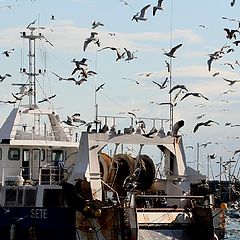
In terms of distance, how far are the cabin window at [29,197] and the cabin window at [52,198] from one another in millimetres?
836

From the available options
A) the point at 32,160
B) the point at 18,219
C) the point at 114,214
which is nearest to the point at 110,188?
the point at 114,214

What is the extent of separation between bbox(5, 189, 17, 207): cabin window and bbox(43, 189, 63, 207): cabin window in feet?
6.10

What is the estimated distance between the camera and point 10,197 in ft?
132

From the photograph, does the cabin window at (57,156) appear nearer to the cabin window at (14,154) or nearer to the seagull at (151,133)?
the cabin window at (14,154)

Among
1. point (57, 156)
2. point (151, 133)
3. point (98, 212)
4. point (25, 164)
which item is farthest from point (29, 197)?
point (151, 133)

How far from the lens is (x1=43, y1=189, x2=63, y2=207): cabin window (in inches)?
1512

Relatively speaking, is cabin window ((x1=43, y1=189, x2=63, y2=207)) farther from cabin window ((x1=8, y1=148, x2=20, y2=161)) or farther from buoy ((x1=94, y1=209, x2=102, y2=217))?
cabin window ((x1=8, y1=148, x2=20, y2=161))

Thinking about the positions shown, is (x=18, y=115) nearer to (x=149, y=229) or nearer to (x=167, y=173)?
(x=167, y=173)

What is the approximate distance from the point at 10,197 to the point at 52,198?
2397mm

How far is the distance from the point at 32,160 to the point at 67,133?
2.34 m

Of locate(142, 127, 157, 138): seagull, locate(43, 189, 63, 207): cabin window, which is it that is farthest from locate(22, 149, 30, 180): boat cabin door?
locate(142, 127, 157, 138): seagull

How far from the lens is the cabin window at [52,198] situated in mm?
38406

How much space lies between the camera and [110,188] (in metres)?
36.6

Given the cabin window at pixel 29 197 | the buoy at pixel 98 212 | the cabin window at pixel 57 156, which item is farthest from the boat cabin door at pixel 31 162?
the buoy at pixel 98 212
